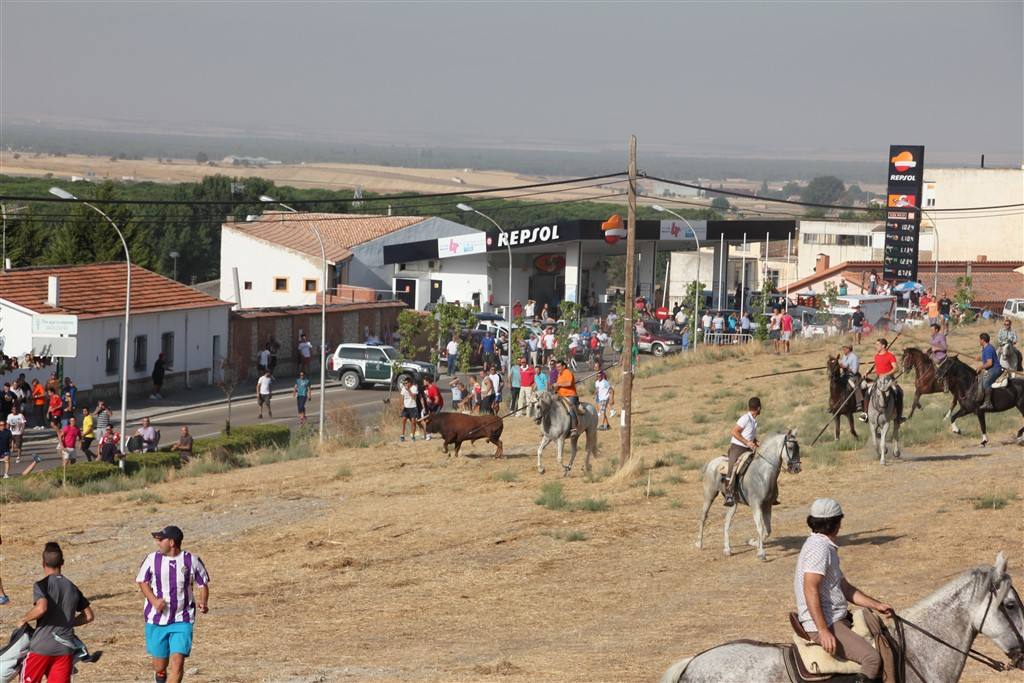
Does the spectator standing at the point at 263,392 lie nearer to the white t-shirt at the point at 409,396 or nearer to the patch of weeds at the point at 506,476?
the white t-shirt at the point at 409,396

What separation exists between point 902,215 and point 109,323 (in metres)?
43.2

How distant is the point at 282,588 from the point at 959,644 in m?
12.4

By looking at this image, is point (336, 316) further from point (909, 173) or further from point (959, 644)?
point (959, 644)

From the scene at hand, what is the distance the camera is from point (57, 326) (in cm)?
4300

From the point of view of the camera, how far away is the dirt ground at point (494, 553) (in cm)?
1528

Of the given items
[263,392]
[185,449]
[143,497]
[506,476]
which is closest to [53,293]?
[263,392]

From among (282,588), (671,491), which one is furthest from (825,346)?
(282,588)

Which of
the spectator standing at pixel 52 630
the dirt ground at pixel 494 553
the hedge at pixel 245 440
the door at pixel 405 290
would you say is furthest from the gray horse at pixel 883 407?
the door at pixel 405 290

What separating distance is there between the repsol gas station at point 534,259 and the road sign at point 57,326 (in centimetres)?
3204

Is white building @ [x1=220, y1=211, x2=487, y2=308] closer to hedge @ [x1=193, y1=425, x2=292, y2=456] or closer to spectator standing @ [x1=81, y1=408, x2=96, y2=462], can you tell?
hedge @ [x1=193, y1=425, x2=292, y2=456]

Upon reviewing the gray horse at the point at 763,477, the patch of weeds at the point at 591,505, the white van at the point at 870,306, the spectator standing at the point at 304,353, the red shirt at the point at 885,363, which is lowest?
the patch of weeds at the point at 591,505

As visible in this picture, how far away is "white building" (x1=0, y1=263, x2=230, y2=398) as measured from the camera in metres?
47.6

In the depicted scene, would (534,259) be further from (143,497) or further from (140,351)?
(143,497)

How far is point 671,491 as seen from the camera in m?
26.0
